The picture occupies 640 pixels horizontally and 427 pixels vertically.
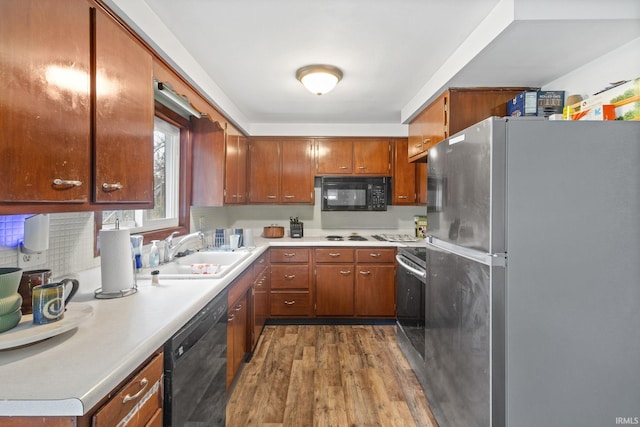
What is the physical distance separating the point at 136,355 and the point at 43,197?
0.54 metres

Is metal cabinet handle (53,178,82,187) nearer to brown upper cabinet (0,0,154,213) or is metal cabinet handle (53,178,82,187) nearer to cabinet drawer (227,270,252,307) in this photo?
brown upper cabinet (0,0,154,213)

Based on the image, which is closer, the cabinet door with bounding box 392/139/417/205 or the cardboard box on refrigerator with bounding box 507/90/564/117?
the cardboard box on refrigerator with bounding box 507/90/564/117

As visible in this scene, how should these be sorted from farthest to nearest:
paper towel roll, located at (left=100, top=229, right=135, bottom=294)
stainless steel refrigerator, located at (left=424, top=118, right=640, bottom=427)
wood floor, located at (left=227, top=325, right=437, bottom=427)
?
wood floor, located at (left=227, top=325, right=437, bottom=427), paper towel roll, located at (left=100, top=229, right=135, bottom=294), stainless steel refrigerator, located at (left=424, top=118, right=640, bottom=427)

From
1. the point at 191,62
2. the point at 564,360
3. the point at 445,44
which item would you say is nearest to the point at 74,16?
the point at 191,62

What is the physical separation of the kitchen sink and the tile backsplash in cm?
32

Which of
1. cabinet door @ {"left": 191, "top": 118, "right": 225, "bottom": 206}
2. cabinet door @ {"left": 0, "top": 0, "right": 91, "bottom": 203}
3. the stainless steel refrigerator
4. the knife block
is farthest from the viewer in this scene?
the knife block

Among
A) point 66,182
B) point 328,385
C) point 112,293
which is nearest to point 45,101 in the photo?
point 66,182

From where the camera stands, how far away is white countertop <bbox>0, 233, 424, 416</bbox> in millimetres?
685

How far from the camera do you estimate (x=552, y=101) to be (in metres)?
1.96

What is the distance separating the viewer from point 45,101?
905 mm

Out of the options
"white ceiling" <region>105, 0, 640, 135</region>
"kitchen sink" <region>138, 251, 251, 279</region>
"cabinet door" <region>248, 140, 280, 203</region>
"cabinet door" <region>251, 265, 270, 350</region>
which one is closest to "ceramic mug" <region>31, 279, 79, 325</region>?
"kitchen sink" <region>138, 251, 251, 279</region>

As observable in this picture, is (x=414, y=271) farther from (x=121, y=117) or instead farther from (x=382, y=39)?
(x=121, y=117)

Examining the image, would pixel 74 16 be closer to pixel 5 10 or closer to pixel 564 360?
pixel 5 10

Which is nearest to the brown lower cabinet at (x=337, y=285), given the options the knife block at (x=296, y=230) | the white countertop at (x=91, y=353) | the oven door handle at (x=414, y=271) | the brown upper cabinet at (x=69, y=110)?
the knife block at (x=296, y=230)
